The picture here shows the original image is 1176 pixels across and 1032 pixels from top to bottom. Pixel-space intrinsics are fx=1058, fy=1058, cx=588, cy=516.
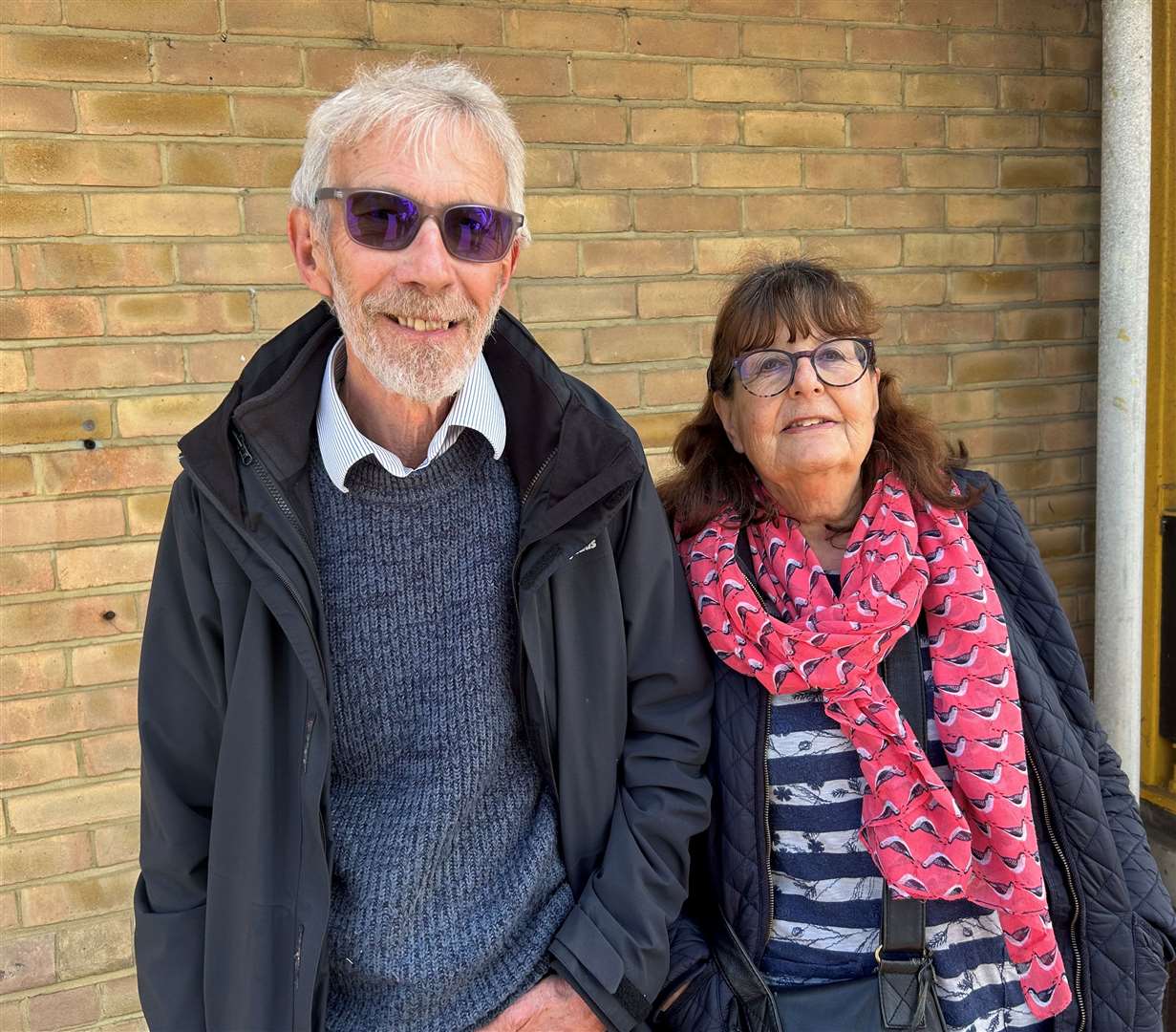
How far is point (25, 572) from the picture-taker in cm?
279

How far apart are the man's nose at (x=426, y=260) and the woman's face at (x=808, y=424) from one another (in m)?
0.66

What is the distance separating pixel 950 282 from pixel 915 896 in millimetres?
2548

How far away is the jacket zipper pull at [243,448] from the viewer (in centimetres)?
178

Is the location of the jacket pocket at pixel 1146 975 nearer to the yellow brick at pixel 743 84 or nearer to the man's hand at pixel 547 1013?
the man's hand at pixel 547 1013

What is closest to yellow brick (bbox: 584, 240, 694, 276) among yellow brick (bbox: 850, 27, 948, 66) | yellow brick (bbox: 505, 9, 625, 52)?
yellow brick (bbox: 505, 9, 625, 52)

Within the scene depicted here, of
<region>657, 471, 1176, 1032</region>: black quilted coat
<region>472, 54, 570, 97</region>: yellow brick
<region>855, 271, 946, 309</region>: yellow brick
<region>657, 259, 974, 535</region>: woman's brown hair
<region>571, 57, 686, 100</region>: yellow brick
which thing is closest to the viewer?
<region>657, 471, 1176, 1032</region>: black quilted coat

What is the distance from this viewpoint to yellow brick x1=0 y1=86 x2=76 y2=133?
8.83 ft

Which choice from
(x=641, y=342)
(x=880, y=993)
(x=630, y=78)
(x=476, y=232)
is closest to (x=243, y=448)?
(x=476, y=232)

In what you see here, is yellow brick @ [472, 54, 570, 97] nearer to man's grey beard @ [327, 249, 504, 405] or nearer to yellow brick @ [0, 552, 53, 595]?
man's grey beard @ [327, 249, 504, 405]

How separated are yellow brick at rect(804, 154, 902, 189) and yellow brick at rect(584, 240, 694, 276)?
1.75ft

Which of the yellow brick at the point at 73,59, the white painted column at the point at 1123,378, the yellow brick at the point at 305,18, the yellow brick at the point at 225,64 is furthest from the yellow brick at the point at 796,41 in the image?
the yellow brick at the point at 73,59

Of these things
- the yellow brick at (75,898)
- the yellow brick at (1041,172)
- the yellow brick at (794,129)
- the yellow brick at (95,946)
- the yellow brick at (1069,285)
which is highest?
the yellow brick at (794,129)

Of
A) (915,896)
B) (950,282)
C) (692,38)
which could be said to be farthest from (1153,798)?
(692,38)

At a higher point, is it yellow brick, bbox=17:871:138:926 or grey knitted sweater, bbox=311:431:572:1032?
grey knitted sweater, bbox=311:431:572:1032
